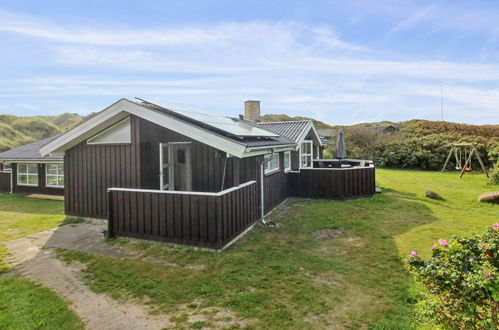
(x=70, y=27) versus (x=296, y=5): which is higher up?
(x=296, y=5)

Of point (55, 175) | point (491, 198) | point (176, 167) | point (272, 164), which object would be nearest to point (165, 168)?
point (176, 167)

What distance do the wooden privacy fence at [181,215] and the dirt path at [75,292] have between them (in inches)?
66.2

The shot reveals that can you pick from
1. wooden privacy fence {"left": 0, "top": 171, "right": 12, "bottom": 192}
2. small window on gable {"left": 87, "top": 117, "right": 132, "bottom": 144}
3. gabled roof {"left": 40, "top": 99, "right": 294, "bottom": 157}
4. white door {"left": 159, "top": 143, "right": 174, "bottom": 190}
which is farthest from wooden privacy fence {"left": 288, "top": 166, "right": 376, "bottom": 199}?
wooden privacy fence {"left": 0, "top": 171, "right": 12, "bottom": 192}

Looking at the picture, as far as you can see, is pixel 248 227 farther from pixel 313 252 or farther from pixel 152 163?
pixel 152 163

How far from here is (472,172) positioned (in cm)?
2167

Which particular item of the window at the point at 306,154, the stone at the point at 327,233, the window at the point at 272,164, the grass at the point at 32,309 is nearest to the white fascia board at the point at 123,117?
the stone at the point at 327,233

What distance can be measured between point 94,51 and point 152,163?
8231mm

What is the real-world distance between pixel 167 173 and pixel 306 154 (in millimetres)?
7985

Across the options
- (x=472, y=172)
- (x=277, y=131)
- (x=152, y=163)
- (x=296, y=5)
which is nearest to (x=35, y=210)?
(x=152, y=163)

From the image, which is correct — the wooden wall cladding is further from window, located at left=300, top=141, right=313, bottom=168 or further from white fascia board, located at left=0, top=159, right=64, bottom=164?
window, located at left=300, top=141, right=313, bottom=168

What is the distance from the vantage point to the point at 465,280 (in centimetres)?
282

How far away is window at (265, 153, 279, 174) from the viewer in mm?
10452

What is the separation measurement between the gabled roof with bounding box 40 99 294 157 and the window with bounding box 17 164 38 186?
896 centimetres

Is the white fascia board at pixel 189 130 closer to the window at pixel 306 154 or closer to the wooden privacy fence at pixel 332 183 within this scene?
the wooden privacy fence at pixel 332 183
